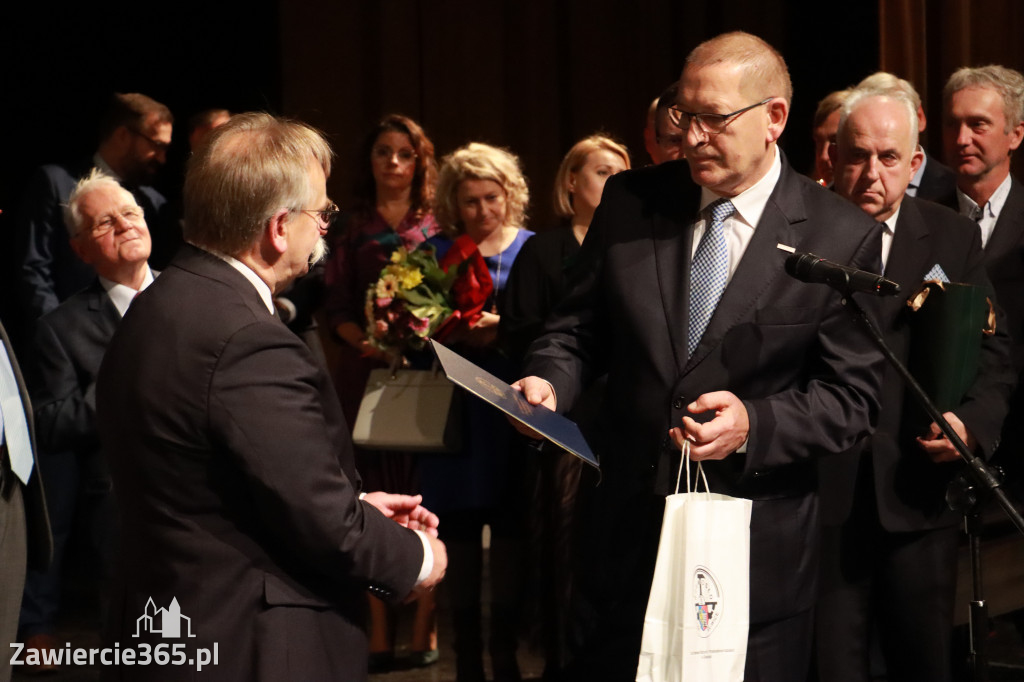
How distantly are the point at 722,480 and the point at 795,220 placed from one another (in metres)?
0.54

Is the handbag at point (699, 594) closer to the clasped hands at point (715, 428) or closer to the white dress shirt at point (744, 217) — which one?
the clasped hands at point (715, 428)

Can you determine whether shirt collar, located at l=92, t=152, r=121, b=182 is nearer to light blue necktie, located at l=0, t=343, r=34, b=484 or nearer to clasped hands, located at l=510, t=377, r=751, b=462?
light blue necktie, located at l=0, t=343, r=34, b=484

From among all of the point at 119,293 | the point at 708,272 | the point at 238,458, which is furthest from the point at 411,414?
the point at 238,458

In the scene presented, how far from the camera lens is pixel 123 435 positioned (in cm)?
185

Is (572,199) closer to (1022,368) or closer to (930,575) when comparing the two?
(1022,368)

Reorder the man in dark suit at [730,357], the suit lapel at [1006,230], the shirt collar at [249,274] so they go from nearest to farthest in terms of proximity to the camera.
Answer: the shirt collar at [249,274]
the man in dark suit at [730,357]
the suit lapel at [1006,230]

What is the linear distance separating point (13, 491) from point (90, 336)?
2.93ft

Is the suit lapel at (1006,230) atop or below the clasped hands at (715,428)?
atop

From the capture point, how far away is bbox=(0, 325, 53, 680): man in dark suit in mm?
2545

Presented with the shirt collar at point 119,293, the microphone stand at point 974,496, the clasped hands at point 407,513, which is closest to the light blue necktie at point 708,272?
the microphone stand at point 974,496

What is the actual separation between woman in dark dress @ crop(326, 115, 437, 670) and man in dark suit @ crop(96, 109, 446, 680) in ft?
6.76

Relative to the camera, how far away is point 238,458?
177cm

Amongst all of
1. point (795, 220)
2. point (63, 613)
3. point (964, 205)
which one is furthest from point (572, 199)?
point (63, 613)

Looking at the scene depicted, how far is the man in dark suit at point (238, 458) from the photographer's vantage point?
5.87ft
